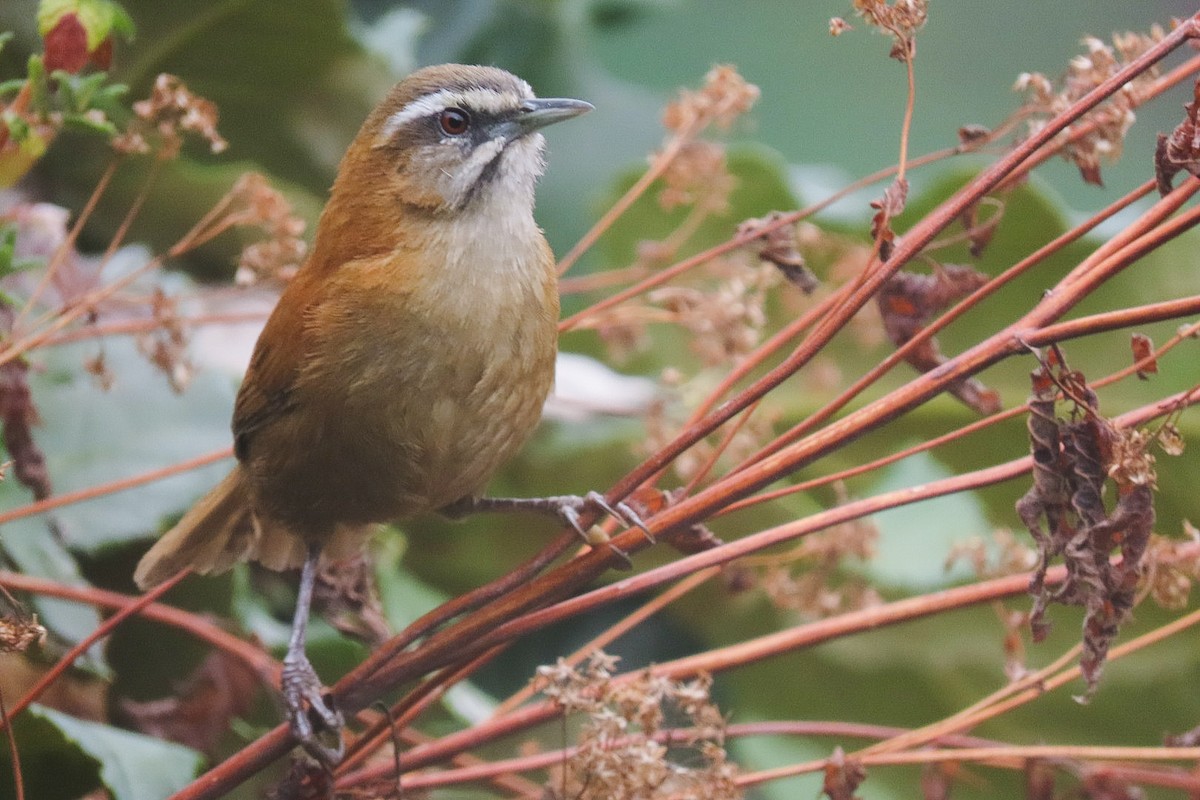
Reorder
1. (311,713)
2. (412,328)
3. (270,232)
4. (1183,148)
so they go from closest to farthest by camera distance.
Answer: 1. (1183,148)
2. (311,713)
3. (412,328)
4. (270,232)

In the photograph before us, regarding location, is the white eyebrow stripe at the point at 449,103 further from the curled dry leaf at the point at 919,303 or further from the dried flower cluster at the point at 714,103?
the curled dry leaf at the point at 919,303

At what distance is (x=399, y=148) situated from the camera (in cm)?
157

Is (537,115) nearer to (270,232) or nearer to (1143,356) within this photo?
(270,232)

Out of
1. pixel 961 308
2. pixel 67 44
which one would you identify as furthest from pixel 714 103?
pixel 67 44

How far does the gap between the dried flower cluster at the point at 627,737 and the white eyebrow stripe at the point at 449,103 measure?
73 centimetres

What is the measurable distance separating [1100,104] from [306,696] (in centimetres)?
104

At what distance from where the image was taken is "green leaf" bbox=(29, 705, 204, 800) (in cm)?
146

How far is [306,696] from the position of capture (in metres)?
1.36

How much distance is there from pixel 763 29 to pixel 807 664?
2.00 meters

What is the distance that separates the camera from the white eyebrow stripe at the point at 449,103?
1.56 metres

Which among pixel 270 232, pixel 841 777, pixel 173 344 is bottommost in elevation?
pixel 841 777

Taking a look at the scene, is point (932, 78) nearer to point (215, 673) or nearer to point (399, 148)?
point (399, 148)

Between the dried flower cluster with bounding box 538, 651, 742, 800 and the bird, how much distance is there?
359 millimetres

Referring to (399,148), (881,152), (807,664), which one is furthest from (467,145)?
(881,152)
